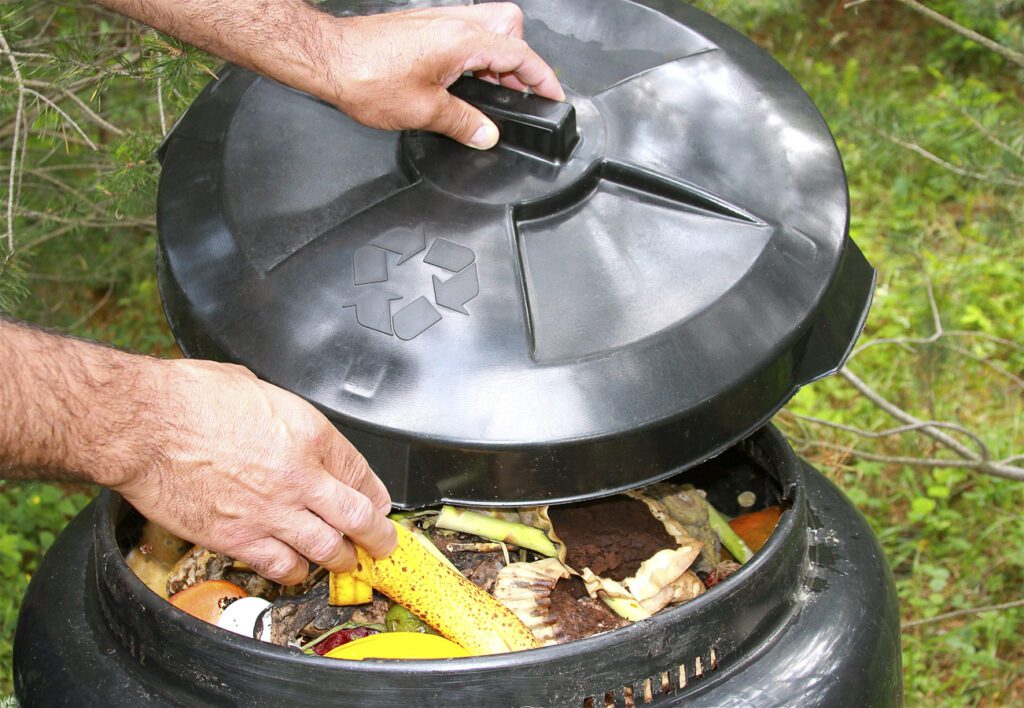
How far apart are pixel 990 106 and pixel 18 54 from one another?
235cm

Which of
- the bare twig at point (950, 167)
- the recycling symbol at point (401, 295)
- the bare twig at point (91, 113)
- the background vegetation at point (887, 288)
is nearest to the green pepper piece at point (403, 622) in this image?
the recycling symbol at point (401, 295)

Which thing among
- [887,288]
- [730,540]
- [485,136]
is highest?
[485,136]

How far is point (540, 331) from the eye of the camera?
1.46m

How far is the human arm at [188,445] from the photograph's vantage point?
50.9 inches

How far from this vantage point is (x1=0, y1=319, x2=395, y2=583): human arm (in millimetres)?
1292

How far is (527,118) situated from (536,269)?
9.0 inches

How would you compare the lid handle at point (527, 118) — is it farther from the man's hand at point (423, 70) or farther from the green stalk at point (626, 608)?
the green stalk at point (626, 608)

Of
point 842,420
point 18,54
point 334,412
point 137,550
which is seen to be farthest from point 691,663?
point 842,420

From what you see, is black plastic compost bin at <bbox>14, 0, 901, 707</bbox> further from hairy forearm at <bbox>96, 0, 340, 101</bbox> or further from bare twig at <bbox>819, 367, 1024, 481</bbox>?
bare twig at <bbox>819, 367, 1024, 481</bbox>

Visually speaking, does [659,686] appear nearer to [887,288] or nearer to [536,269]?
[536,269]

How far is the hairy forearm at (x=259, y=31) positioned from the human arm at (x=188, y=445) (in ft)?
1.67

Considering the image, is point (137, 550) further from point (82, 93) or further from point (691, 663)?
point (82, 93)

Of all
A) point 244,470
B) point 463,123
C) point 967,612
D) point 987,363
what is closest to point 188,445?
point 244,470

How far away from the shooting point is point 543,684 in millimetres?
1337
